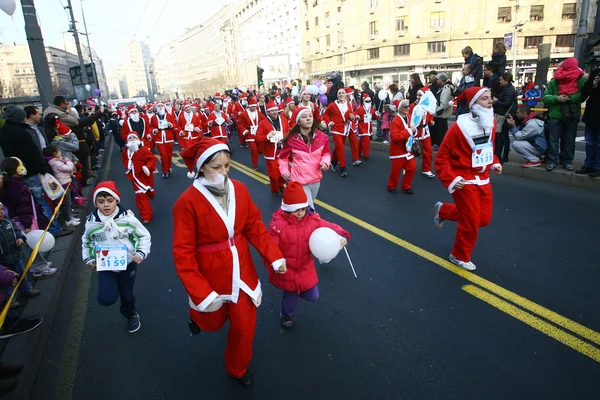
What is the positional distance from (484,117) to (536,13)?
Answer: 4918 cm

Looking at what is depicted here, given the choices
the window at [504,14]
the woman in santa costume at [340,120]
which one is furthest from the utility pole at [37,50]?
the window at [504,14]

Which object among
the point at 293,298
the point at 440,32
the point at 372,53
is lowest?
the point at 293,298

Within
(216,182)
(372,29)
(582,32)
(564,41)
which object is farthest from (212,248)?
(564,41)

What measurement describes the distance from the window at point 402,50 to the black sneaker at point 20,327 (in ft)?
160

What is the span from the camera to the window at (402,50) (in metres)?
46.2

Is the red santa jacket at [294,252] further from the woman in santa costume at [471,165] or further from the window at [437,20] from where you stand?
the window at [437,20]

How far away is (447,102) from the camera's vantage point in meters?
9.63

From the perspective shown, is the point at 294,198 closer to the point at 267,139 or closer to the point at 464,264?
the point at 464,264

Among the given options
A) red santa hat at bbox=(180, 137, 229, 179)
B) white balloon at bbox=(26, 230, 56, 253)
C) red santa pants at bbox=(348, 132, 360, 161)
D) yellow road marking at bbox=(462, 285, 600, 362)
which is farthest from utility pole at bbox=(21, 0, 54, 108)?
yellow road marking at bbox=(462, 285, 600, 362)

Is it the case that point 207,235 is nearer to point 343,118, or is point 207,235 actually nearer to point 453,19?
point 343,118

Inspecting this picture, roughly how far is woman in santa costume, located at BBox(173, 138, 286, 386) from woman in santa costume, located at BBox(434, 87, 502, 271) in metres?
2.50

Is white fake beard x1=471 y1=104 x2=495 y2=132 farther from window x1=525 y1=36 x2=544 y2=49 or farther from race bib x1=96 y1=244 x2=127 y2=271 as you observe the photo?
window x1=525 y1=36 x2=544 y2=49

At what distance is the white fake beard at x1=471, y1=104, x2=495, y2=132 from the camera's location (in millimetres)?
4198

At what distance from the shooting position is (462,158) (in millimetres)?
4312
